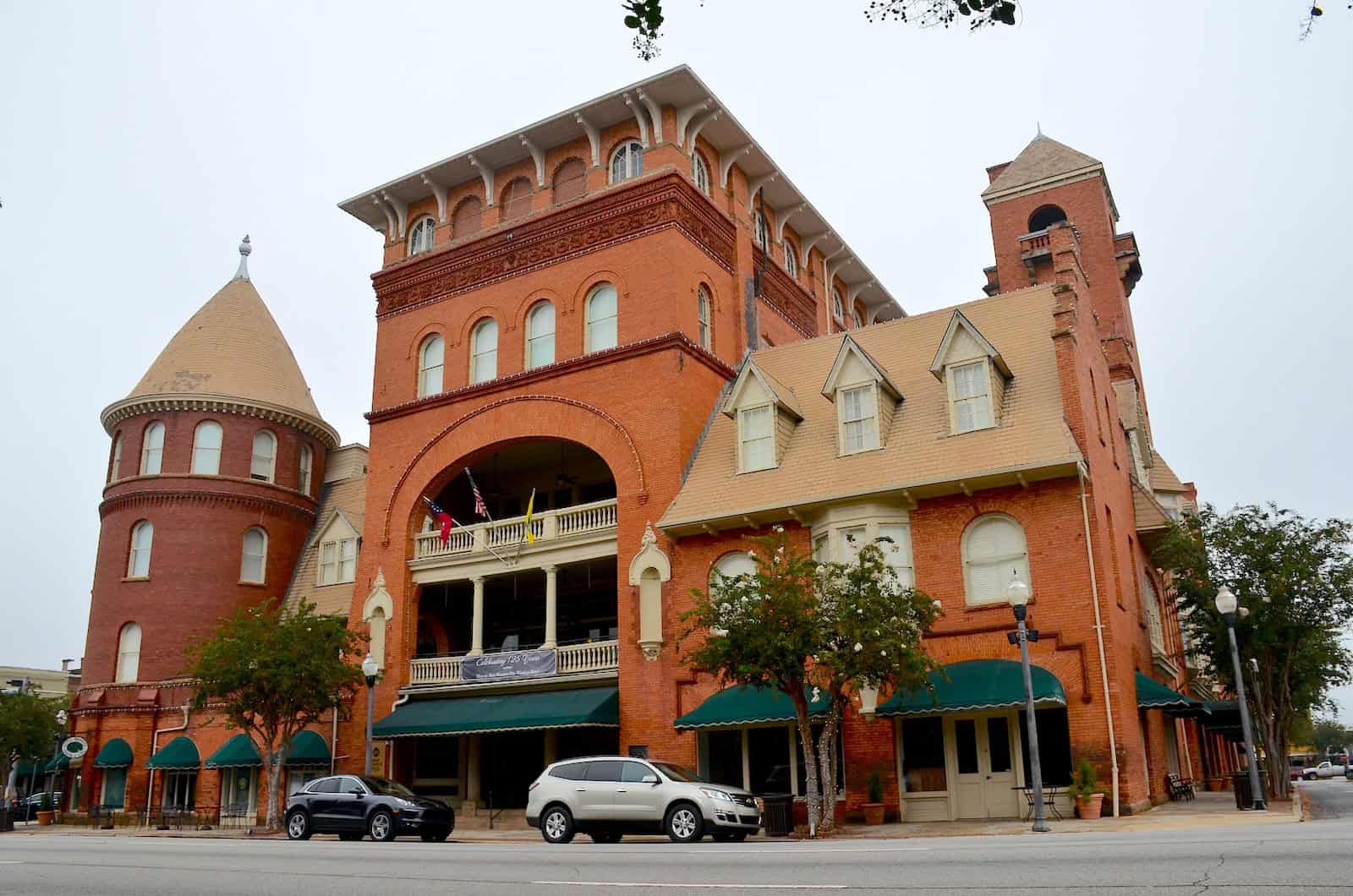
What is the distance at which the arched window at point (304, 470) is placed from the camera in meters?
42.8

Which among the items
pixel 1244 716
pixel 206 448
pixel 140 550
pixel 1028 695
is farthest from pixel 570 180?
pixel 1244 716

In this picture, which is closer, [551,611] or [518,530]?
[551,611]

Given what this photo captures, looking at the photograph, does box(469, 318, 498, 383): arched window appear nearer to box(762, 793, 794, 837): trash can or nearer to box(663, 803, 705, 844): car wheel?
box(762, 793, 794, 837): trash can

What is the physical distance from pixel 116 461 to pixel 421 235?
1458 cm

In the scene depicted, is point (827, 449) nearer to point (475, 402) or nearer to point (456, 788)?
point (475, 402)

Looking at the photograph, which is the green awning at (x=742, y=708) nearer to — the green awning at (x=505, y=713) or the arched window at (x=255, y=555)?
the green awning at (x=505, y=713)

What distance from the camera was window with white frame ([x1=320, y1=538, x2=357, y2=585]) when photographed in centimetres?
3941

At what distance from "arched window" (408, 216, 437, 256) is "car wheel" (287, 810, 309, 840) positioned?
61.2ft

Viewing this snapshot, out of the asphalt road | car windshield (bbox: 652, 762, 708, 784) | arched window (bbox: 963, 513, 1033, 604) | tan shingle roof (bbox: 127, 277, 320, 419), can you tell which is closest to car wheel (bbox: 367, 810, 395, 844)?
the asphalt road

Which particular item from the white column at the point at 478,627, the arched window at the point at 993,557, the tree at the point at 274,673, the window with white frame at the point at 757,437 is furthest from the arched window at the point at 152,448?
the arched window at the point at 993,557

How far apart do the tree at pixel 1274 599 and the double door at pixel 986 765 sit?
6958mm

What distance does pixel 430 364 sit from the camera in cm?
3544

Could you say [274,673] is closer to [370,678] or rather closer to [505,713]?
[370,678]

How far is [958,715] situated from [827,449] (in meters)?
A: 7.04
